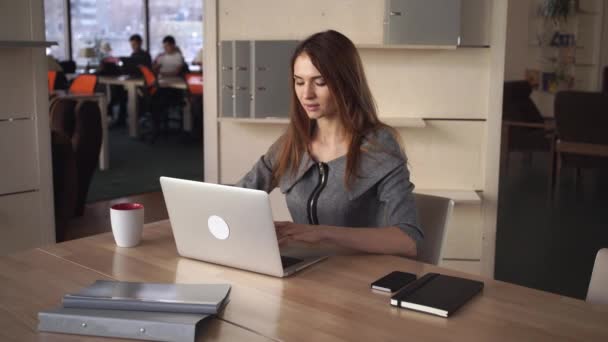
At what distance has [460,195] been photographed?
3521 millimetres

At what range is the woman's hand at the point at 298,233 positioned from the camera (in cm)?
181

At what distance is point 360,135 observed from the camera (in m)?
2.15

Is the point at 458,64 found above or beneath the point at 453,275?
above

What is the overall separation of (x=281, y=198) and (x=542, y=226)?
291cm

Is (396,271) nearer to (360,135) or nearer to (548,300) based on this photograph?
(548,300)

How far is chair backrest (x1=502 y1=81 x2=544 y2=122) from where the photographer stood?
311 inches

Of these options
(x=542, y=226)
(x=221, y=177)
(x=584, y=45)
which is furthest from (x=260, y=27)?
(x=584, y=45)

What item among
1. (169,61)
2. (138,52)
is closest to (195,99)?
(169,61)

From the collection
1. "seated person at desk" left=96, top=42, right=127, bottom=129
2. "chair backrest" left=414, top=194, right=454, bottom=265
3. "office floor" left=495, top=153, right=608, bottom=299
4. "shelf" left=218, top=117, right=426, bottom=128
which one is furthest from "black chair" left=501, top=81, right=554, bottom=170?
"seated person at desk" left=96, top=42, right=127, bottom=129

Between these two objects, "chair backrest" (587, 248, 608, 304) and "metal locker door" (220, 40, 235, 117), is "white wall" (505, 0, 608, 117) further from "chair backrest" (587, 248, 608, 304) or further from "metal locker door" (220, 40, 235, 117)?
"chair backrest" (587, 248, 608, 304)

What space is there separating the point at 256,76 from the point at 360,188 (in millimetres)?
1684

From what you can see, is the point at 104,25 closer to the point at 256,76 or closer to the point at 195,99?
the point at 195,99

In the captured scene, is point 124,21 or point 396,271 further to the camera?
point 124,21

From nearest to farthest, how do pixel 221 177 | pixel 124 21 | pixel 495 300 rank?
pixel 495 300, pixel 221 177, pixel 124 21
